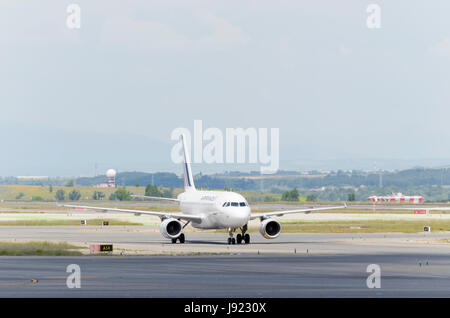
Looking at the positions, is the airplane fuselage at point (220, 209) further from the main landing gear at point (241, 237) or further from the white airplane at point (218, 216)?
the main landing gear at point (241, 237)

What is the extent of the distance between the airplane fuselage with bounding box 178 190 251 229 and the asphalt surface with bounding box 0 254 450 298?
12696 millimetres

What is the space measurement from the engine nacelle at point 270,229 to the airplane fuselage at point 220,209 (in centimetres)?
358

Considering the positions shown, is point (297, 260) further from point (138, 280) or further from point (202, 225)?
point (202, 225)

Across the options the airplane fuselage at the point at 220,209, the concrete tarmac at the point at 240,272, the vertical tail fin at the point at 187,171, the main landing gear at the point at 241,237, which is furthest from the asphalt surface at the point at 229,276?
the vertical tail fin at the point at 187,171

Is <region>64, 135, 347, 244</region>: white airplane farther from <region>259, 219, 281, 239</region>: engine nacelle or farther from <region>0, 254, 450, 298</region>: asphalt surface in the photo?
<region>0, 254, 450, 298</region>: asphalt surface

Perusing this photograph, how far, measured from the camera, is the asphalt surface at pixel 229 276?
32594mm

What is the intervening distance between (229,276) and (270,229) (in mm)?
31946

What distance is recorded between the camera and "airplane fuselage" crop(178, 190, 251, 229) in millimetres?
66812

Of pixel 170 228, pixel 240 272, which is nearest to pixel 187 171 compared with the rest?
pixel 170 228

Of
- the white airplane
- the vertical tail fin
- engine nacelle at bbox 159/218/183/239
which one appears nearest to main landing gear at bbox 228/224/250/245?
the white airplane

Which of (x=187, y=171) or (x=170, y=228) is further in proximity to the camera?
(x=187, y=171)

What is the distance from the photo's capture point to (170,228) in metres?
69.7

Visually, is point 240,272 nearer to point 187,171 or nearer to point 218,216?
point 218,216

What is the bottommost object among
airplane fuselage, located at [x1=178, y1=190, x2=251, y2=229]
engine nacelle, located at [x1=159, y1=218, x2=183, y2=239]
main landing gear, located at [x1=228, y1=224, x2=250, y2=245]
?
main landing gear, located at [x1=228, y1=224, x2=250, y2=245]
